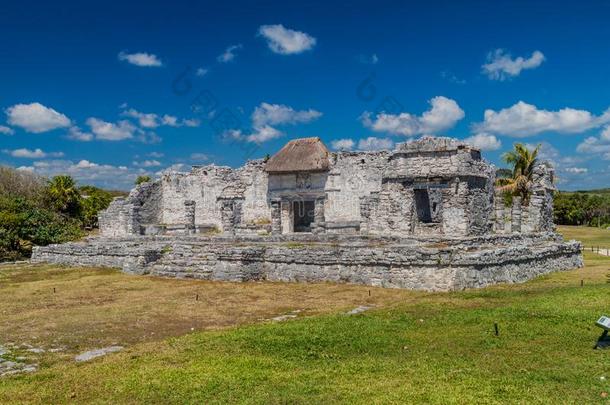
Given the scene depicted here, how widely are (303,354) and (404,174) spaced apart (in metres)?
13.1

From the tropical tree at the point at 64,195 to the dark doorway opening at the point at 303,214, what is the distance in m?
15.3

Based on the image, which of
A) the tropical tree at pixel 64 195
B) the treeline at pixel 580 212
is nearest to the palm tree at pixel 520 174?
the treeline at pixel 580 212

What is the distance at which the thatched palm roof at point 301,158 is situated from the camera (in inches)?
1125

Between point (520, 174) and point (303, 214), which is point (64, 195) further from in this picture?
point (520, 174)

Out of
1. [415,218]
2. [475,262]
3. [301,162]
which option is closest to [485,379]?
[475,262]

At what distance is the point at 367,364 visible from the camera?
692cm

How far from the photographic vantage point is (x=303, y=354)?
7.47 metres

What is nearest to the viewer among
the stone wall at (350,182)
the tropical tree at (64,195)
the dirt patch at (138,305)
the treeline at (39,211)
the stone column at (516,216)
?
the dirt patch at (138,305)

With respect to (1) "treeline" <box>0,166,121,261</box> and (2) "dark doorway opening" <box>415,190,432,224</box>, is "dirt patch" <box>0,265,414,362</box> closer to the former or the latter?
(1) "treeline" <box>0,166,121,261</box>

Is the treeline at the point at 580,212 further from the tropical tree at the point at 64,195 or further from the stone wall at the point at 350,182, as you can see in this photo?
the tropical tree at the point at 64,195

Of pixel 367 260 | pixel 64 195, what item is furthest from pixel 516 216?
pixel 64 195

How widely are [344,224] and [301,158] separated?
186 inches

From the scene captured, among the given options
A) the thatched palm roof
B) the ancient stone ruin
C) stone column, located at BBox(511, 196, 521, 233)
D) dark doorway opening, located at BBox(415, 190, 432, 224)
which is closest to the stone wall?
the ancient stone ruin

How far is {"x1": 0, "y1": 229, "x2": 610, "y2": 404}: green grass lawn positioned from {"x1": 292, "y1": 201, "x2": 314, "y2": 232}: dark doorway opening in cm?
1937
